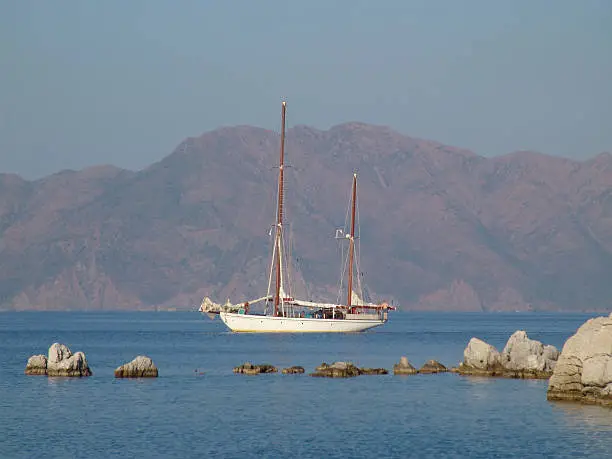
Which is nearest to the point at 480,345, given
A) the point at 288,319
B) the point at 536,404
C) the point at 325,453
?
the point at 536,404

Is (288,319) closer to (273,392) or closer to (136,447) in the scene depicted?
(273,392)

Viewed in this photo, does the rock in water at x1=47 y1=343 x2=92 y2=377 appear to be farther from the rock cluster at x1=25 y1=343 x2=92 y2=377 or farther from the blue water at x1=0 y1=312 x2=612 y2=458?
the blue water at x1=0 y1=312 x2=612 y2=458

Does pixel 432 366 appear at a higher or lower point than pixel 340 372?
higher

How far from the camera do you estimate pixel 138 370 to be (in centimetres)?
7569

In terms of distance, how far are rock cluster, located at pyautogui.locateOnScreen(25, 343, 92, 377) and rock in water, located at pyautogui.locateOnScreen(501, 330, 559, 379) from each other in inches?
1037

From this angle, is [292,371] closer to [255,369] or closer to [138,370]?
[255,369]

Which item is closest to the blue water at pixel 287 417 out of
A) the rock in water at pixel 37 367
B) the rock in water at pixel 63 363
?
the rock in water at pixel 37 367

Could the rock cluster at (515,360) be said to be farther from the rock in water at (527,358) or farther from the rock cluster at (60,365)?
the rock cluster at (60,365)

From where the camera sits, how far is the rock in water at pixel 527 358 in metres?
75.2

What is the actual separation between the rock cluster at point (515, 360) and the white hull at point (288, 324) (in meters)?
59.4

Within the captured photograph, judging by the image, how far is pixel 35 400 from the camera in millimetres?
61812

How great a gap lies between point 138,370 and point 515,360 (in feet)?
76.7

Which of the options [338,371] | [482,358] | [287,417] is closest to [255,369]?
[338,371]

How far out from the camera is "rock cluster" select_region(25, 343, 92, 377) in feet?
245
